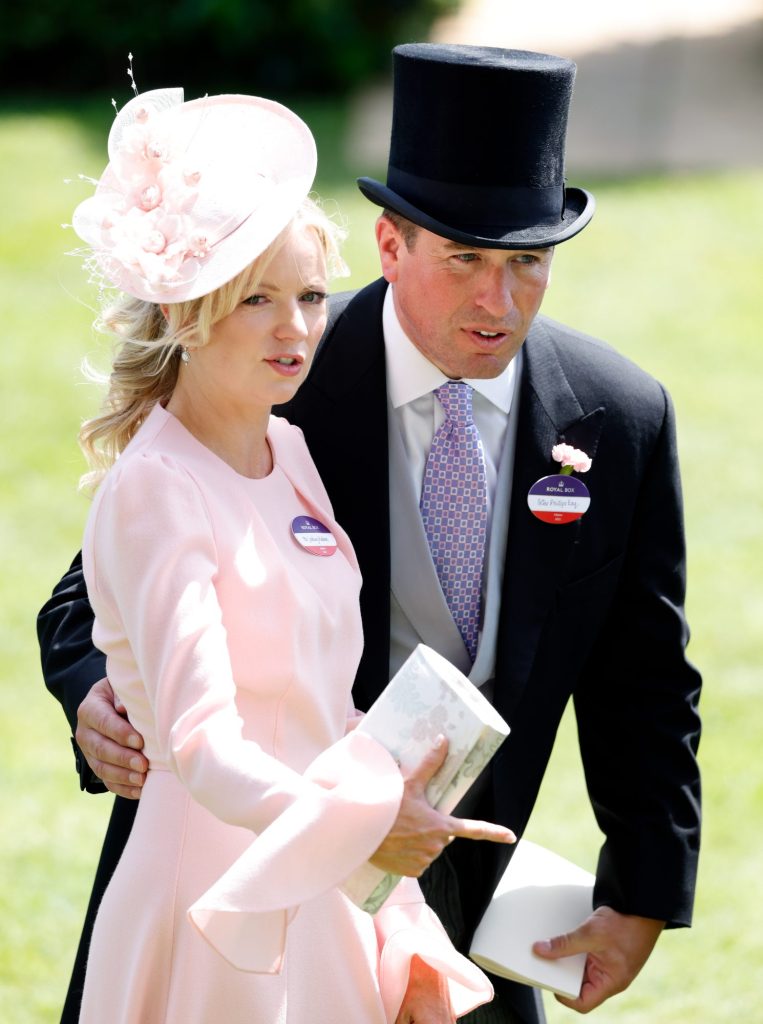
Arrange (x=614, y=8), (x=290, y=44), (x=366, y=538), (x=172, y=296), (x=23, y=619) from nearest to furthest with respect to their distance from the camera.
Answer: (x=172, y=296) → (x=366, y=538) → (x=23, y=619) → (x=290, y=44) → (x=614, y=8)

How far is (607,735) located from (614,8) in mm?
16485

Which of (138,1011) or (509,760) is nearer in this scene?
(138,1011)

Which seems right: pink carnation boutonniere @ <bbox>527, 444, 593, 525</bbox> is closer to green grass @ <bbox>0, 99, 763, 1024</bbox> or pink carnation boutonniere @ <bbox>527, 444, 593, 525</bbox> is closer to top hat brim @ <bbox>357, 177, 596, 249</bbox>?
top hat brim @ <bbox>357, 177, 596, 249</bbox>

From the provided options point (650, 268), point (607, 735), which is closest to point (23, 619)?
point (607, 735)

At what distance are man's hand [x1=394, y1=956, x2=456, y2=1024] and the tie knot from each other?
3.36ft

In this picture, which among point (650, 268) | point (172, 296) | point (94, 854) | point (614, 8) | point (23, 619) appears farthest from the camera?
point (614, 8)

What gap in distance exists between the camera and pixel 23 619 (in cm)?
723

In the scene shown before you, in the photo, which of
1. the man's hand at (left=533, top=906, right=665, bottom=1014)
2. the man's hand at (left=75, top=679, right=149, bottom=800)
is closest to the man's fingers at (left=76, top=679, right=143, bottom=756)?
the man's hand at (left=75, top=679, right=149, bottom=800)

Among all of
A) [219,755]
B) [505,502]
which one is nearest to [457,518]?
[505,502]

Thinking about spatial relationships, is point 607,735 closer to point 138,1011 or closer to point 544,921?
point 544,921

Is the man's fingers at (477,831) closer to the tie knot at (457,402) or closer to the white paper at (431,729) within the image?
the white paper at (431,729)

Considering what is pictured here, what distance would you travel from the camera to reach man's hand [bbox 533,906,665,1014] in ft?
10.4

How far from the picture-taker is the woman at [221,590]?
2188mm

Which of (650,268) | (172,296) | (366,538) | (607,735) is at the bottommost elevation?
(650,268)
